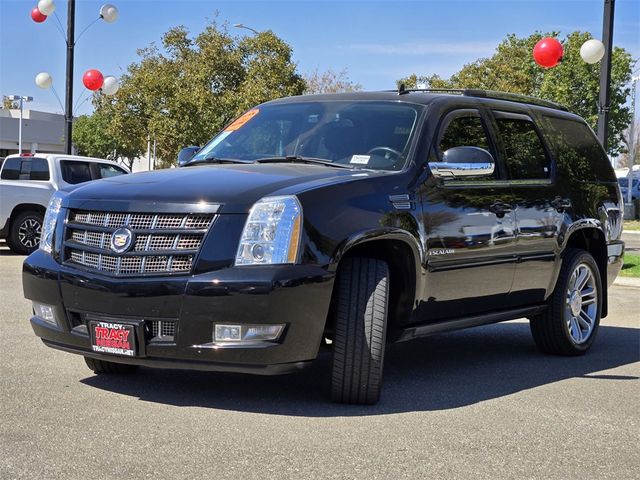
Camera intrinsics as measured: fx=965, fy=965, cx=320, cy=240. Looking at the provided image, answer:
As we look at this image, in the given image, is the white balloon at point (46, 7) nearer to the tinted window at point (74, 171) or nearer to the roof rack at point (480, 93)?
the tinted window at point (74, 171)

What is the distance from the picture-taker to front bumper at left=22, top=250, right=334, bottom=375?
4879 millimetres

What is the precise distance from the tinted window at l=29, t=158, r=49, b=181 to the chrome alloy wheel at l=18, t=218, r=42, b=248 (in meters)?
0.81

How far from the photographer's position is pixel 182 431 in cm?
472

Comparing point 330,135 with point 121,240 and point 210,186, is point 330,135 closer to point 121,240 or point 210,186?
point 210,186

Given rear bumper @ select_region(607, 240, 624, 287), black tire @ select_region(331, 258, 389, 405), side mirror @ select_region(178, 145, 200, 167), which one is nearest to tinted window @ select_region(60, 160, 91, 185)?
side mirror @ select_region(178, 145, 200, 167)

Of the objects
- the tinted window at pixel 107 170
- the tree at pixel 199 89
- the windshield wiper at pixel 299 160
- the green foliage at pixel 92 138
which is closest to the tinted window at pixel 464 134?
the windshield wiper at pixel 299 160

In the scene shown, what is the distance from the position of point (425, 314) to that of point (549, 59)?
10499mm

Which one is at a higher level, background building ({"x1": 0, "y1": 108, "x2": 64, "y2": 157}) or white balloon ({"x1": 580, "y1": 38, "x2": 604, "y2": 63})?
white balloon ({"x1": 580, "y1": 38, "x2": 604, "y2": 63})

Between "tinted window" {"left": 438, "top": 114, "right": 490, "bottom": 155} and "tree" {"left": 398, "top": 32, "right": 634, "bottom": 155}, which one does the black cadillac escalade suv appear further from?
"tree" {"left": 398, "top": 32, "right": 634, "bottom": 155}

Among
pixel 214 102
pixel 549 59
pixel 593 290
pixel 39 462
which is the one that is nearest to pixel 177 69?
pixel 214 102

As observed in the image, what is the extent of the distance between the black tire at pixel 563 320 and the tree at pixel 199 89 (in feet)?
84.5

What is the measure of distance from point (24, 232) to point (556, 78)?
1337 inches

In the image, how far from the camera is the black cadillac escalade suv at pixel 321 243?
195 inches

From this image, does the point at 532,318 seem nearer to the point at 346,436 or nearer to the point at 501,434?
the point at 501,434
